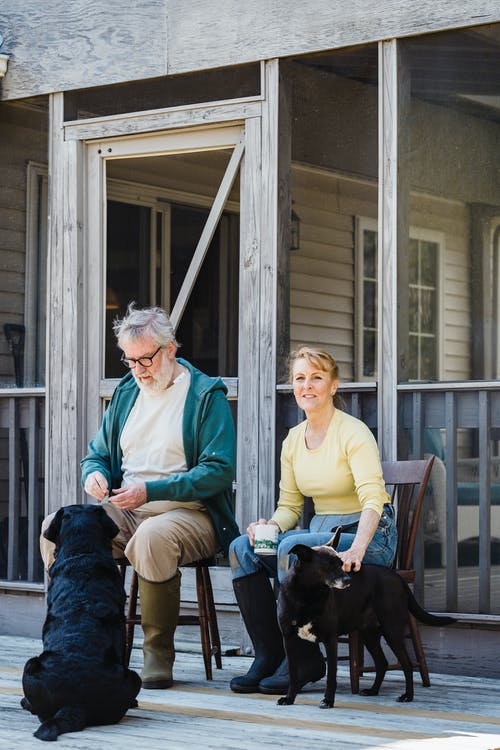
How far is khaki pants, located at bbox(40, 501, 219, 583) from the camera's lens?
166 inches

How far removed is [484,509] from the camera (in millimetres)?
4664

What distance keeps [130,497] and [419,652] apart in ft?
3.62

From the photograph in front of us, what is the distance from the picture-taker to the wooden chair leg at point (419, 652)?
426 cm

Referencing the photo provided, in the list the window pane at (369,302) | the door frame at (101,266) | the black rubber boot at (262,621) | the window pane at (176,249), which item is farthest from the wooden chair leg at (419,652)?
the window pane at (369,302)

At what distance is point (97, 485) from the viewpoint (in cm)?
436

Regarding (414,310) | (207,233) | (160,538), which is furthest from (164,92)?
(414,310)

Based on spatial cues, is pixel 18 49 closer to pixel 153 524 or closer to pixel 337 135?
pixel 337 135

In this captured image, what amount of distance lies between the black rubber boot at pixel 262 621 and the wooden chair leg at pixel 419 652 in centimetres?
44

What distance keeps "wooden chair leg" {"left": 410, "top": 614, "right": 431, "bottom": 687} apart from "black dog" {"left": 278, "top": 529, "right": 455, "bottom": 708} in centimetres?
18

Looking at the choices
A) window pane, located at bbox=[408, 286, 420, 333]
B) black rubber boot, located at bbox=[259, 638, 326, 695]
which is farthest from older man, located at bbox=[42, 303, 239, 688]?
window pane, located at bbox=[408, 286, 420, 333]

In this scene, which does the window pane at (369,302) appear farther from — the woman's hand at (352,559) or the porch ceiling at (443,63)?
the woman's hand at (352,559)

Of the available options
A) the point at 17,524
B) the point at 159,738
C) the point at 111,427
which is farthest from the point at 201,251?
the point at 159,738

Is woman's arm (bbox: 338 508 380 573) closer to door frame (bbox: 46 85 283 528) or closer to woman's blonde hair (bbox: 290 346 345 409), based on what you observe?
woman's blonde hair (bbox: 290 346 345 409)

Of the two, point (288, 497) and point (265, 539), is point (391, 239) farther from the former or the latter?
point (265, 539)
